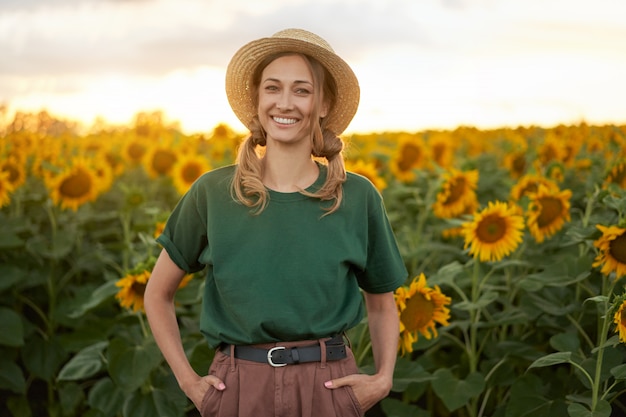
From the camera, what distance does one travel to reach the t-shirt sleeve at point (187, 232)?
8.20 feet

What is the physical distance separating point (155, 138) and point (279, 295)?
263 inches

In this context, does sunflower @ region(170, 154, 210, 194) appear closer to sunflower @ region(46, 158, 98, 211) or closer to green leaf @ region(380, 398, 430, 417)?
sunflower @ region(46, 158, 98, 211)

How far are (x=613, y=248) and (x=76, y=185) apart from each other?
11.7 feet

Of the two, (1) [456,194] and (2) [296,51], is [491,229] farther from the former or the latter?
(2) [296,51]

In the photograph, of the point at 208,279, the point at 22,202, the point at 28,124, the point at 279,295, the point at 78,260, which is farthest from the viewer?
the point at 28,124

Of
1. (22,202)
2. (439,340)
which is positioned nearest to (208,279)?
(439,340)

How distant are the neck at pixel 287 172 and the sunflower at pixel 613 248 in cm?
144

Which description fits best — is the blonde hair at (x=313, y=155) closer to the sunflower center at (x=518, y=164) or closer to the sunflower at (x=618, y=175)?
the sunflower at (x=618, y=175)

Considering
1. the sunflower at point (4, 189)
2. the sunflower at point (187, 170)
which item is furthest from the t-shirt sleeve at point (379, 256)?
the sunflower at point (187, 170)

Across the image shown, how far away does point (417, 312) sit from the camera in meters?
3.25

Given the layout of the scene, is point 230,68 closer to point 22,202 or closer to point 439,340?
point 439,340

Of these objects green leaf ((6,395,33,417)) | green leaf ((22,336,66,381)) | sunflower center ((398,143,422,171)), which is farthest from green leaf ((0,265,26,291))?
sunflower center ((398,143,422,171))

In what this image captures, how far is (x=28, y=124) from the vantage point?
967 cm

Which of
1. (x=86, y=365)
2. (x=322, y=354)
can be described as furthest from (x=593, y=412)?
(x=86, y=365)
